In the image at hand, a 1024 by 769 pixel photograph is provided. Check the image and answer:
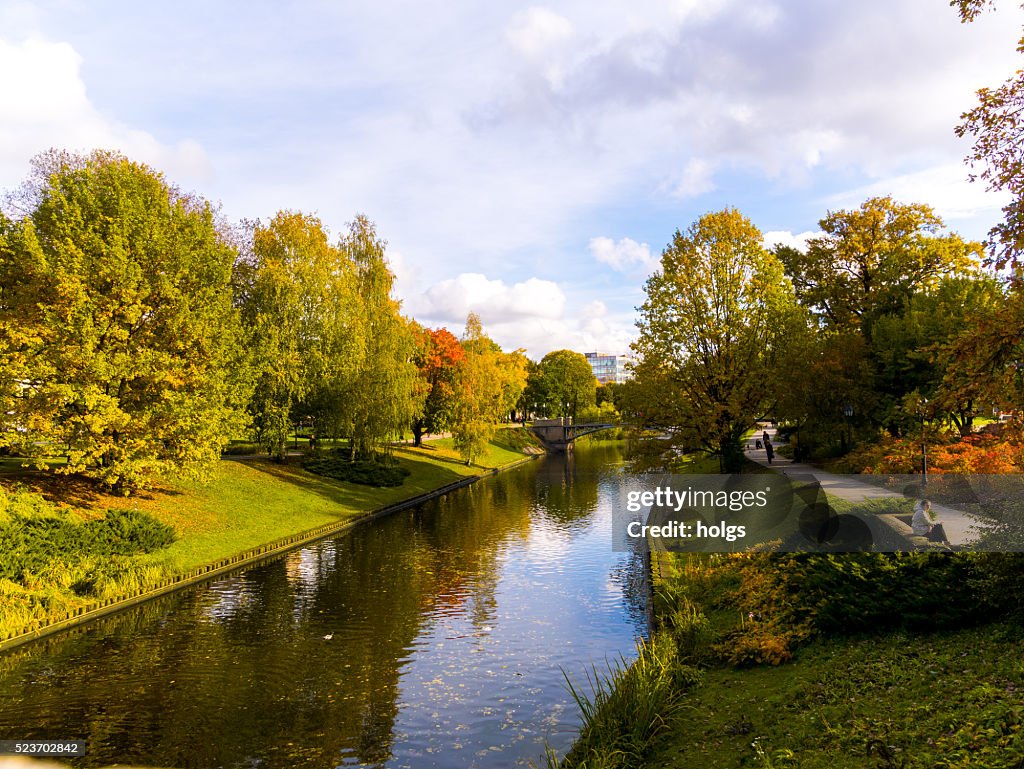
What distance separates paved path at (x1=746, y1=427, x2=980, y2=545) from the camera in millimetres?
18250

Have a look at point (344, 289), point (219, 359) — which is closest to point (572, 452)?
point (344, 289)

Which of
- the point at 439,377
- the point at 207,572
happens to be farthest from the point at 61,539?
the point at 439,377

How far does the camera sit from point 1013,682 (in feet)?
31.6

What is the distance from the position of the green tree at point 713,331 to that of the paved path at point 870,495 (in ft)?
19.0

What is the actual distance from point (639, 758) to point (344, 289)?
39.2m

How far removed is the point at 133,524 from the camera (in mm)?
24266

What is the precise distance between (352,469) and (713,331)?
30.2 metres

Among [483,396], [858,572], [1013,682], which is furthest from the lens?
[483,396]

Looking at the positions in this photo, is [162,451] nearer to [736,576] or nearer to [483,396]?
[736,576]

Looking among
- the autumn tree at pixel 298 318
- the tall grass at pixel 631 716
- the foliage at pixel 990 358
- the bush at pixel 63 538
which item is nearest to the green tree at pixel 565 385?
the autumn tree at pixel 298 318

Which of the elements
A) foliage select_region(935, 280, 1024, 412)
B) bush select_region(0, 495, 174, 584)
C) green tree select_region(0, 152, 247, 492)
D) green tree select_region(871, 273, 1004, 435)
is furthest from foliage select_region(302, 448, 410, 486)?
foliage select_region(935, 280, 1024, 412)

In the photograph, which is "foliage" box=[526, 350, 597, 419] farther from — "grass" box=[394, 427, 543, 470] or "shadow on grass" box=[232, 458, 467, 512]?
"shadow on grass" box=[232, 458, 467, 512]

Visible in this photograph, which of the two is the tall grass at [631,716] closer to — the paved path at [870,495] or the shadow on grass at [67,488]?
the paved path at [870,495]

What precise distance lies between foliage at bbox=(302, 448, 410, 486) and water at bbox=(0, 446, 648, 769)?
54.4 feet
